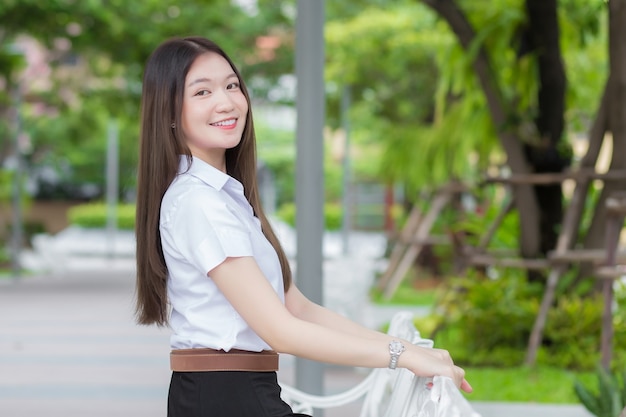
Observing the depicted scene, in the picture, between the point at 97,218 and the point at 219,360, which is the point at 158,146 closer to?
the point at 219,360

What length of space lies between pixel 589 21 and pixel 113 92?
1349 cm

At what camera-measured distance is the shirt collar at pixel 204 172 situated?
8.45 feet

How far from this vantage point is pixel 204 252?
7.86ft

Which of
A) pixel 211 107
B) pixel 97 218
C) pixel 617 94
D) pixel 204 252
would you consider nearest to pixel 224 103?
pixel 211 107

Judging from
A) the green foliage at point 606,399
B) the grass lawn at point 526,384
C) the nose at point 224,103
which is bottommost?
the grass lawn at point 526,384

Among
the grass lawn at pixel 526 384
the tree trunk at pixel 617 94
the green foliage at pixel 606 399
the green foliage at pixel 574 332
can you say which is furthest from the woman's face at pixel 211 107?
the green foliage at pixel 574 332

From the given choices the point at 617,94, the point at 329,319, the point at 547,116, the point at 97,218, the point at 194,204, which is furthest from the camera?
the point at 97,218

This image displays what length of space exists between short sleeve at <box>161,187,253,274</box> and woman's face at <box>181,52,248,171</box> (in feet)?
0.52

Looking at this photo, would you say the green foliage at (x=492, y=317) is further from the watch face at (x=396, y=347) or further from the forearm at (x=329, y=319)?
the watch face at (x=396, y=347)

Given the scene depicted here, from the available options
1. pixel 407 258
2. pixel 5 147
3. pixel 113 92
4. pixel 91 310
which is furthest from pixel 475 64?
pixel 5 147

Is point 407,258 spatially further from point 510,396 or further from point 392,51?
point 510,396

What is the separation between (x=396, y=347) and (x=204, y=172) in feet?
1.91

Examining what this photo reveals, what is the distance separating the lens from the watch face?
2.37 meters

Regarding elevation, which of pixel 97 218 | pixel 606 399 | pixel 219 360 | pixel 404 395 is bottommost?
pixel 97 218
